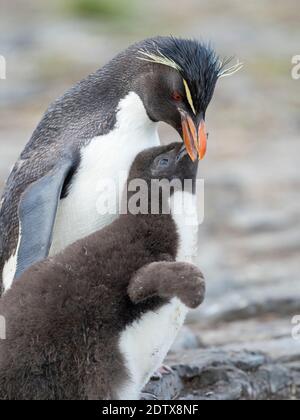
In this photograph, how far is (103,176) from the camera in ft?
16.3

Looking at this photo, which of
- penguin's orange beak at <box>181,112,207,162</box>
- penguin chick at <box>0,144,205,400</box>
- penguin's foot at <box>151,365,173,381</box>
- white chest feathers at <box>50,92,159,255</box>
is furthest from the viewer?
penguin's foot at <box>151,365,173,381</box>

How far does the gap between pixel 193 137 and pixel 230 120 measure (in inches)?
296

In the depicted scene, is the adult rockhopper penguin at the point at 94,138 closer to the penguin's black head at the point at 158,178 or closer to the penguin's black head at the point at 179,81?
the penguin's black head at the point at 179,81

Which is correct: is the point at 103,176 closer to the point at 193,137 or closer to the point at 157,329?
the point at 193,137

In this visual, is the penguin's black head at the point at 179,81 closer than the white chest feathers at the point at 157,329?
No

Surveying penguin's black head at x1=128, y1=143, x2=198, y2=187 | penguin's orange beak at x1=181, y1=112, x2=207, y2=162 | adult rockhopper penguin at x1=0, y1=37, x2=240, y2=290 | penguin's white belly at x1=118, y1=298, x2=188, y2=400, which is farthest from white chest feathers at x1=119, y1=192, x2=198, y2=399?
adult rockhopper penguin at x1=0, y1=37, x2=240, y2=290

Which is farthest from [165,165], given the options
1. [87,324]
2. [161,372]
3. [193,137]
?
[161,372]

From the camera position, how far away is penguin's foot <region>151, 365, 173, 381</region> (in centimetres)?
506

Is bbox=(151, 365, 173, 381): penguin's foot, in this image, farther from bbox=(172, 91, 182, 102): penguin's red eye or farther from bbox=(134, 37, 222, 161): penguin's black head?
bbox=(172, 91, 182, 102): penguin's red eye

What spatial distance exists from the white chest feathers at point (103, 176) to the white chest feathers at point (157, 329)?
19.8 inches

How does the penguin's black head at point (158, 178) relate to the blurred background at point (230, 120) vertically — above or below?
below

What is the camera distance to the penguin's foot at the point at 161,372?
5062 mm

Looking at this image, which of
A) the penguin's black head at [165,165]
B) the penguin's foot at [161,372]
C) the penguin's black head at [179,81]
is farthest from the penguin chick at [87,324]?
the penguin's black head at [179,81]
